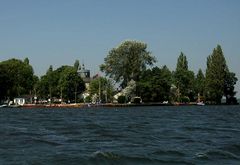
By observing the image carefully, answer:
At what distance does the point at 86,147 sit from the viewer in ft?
78.4

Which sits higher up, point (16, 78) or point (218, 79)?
point (16, 78)

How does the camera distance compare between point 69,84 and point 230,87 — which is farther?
point 230,87

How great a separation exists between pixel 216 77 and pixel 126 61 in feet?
127

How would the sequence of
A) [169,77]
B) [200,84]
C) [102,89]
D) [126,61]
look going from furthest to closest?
1. [200,84]
2. [102,89]
3. [169,77]
4. [126,61]

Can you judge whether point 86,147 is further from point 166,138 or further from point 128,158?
point 166,138

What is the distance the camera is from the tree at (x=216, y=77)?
156m

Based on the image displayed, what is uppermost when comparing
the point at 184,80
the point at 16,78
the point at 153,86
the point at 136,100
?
the point at 16,78

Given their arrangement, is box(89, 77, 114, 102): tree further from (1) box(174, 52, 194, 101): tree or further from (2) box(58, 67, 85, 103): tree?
(1) box(174, 52, 194, 101): tree

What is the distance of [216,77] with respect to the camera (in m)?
156

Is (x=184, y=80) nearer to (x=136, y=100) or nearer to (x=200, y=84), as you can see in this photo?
(x=200, y=84)

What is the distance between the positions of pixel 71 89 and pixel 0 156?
136641mm

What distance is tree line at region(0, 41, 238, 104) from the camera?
434 ft

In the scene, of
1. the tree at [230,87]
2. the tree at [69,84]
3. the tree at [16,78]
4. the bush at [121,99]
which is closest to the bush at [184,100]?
the tree at [230,87]

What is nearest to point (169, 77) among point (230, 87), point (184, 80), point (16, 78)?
point (184, 80)
